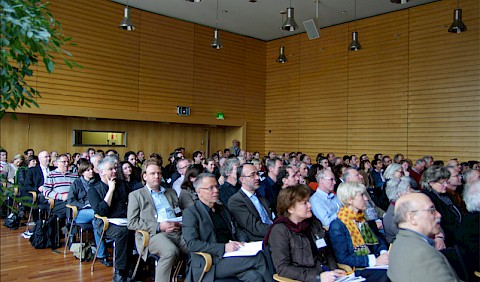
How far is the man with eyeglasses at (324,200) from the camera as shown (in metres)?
4.44

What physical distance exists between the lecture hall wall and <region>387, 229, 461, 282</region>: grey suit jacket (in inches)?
375

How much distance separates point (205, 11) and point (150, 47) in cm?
205

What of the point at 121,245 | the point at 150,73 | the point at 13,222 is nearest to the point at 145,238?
the point at 121,245

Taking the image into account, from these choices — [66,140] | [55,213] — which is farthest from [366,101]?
[55,213]

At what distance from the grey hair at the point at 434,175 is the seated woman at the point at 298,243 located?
6.54 ft

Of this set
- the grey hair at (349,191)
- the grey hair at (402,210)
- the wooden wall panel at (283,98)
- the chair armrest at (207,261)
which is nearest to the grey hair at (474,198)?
the grey hair at (349,191)

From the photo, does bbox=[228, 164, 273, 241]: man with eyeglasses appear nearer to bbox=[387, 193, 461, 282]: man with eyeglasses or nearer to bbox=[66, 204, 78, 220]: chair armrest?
bbox=[387, 193, 461, 282]: man with eyeglasses

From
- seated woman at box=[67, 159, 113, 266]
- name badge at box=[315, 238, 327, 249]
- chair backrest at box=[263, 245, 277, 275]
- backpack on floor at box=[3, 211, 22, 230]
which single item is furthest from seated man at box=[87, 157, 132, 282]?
backpack on floor at box=[3, 211, 22, 230]

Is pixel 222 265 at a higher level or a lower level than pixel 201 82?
lower

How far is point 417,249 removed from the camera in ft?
7.09

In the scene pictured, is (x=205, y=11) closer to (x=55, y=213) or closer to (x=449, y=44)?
(x=449, y=44)

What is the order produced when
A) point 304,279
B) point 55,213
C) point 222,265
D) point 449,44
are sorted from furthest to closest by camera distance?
point 449,44 → point 55,213 → point 222,265 → point 304,279

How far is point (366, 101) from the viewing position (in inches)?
499

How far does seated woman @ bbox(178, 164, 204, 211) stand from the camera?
15.5 ft
